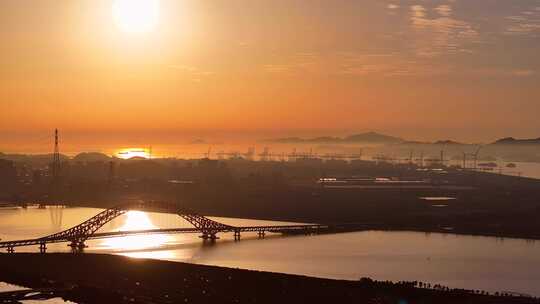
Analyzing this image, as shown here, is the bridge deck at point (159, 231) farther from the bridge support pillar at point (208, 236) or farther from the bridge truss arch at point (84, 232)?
the bridge support pillar at point (208, 236)

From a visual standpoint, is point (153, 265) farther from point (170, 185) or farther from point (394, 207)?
point (170, 185)

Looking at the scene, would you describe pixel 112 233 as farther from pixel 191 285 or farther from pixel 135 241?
pixel 191 285

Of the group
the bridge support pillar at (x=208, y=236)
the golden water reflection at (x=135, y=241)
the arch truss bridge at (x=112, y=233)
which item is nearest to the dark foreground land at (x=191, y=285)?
the arch truss bridge at (x=112, y=233)

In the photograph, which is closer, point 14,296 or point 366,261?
point 14,296

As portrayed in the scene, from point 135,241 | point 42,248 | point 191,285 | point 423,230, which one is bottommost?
point 423,230

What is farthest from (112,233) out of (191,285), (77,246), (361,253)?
(191,285)

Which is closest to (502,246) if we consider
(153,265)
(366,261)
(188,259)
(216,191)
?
(366,261)

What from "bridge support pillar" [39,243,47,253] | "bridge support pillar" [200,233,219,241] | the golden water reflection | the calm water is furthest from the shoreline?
"bridge support pillar" [39,243,47,253]
